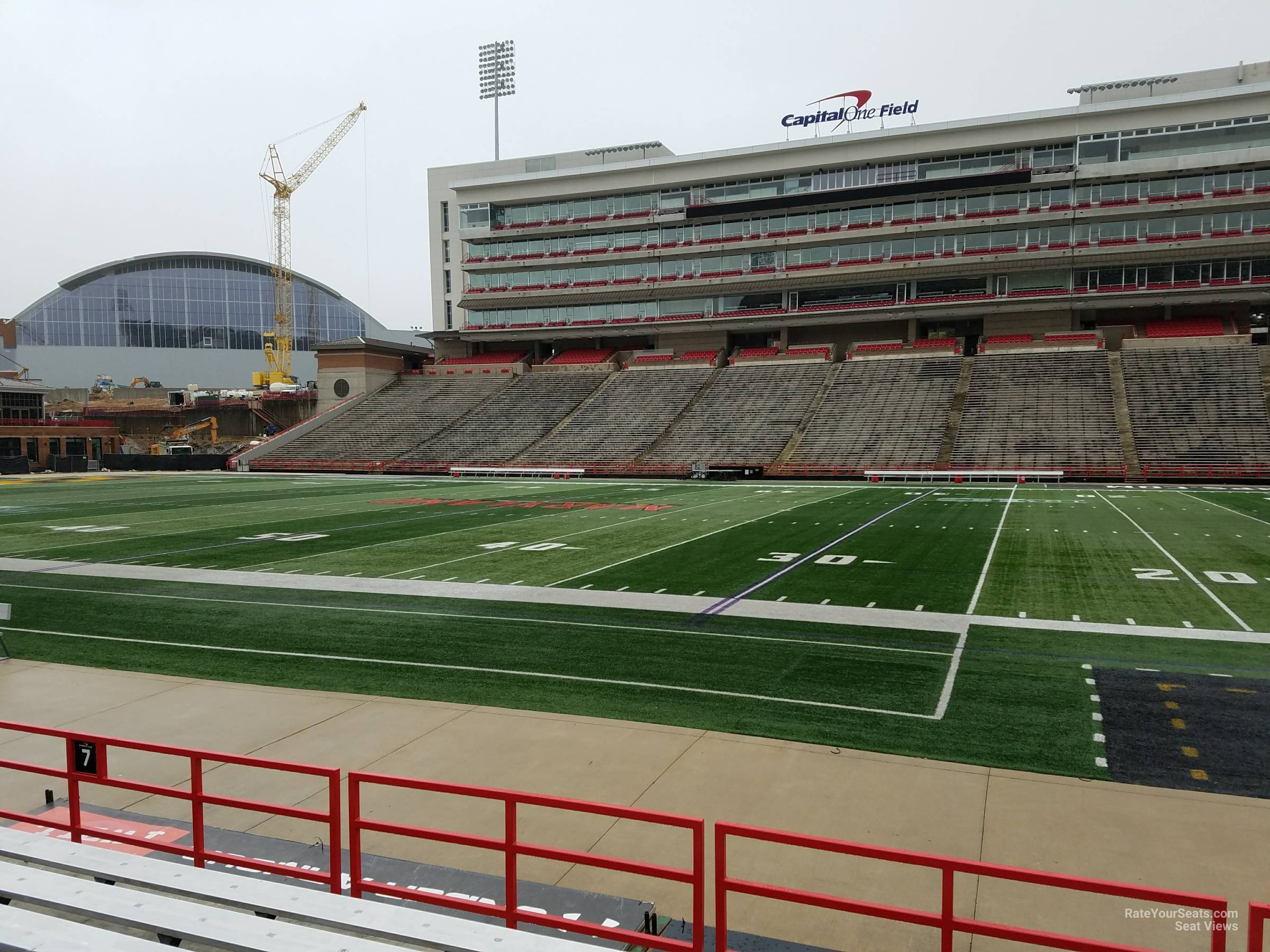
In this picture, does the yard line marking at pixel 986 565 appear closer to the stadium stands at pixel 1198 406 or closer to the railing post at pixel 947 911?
the railing post at pixel 947 911

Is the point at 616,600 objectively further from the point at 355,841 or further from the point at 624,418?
the point at 624,418

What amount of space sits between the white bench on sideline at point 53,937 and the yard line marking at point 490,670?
7377 mm

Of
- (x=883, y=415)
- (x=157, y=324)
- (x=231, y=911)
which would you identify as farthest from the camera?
(x=157, y=324)

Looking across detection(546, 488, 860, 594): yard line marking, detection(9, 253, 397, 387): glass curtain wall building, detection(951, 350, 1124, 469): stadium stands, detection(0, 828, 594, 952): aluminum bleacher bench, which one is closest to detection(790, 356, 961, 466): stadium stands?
detection(951, 350, 1124, 469): stadium stands

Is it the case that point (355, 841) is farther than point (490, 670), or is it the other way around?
point (490, 670)

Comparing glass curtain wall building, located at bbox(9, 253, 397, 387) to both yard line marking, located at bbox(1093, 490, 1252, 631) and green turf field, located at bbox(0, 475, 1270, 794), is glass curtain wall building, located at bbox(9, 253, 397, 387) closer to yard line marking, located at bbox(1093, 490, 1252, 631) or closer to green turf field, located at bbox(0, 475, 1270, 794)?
green turf field, located at bbox(0, 475, 1270, 794)

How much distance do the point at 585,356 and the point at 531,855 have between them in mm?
72396

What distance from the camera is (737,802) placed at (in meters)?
7.34

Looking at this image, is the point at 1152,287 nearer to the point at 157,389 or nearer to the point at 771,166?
the point at 771,166

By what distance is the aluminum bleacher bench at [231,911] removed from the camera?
13.0ft

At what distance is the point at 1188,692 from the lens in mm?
10211

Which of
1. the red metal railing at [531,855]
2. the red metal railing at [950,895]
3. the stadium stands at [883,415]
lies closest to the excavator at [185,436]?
the stadium stands at [883,415]

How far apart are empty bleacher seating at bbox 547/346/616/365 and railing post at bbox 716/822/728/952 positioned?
2780 inches

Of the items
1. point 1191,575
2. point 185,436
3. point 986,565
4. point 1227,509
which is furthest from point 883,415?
point 185,436
